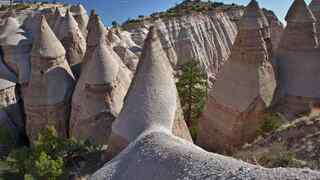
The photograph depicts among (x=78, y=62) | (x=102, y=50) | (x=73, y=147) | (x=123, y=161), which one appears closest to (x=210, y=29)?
(x=78, y=62)

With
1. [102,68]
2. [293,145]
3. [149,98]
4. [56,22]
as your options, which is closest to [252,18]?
[149,98]

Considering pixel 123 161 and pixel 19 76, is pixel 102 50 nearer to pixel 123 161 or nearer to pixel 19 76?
pixel 19 76

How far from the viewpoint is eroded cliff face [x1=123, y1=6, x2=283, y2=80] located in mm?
34781

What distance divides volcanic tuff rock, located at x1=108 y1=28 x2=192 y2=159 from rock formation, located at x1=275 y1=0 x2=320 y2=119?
4.33 metres

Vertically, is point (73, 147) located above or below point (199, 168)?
below

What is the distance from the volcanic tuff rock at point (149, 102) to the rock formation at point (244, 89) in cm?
234

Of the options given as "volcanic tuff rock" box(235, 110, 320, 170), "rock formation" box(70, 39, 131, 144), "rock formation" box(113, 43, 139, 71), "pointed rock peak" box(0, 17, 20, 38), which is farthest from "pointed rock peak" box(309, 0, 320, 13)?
"pointed rock peak" box(0, 17, 20, 38)

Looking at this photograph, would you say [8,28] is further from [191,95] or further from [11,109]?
[191,95]

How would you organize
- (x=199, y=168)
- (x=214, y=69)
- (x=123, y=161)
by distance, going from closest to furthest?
(x=199, y=168) < (x=123, y=161) < (x=214, y=69)

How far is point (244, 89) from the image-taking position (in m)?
12.8

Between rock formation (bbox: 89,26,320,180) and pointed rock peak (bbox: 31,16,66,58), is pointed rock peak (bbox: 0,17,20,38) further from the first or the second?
rock formation (bbox: 89,26,320,180)

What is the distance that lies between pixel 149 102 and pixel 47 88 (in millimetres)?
6537

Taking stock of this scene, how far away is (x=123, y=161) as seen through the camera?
8375mm

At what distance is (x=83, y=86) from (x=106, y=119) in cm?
150
